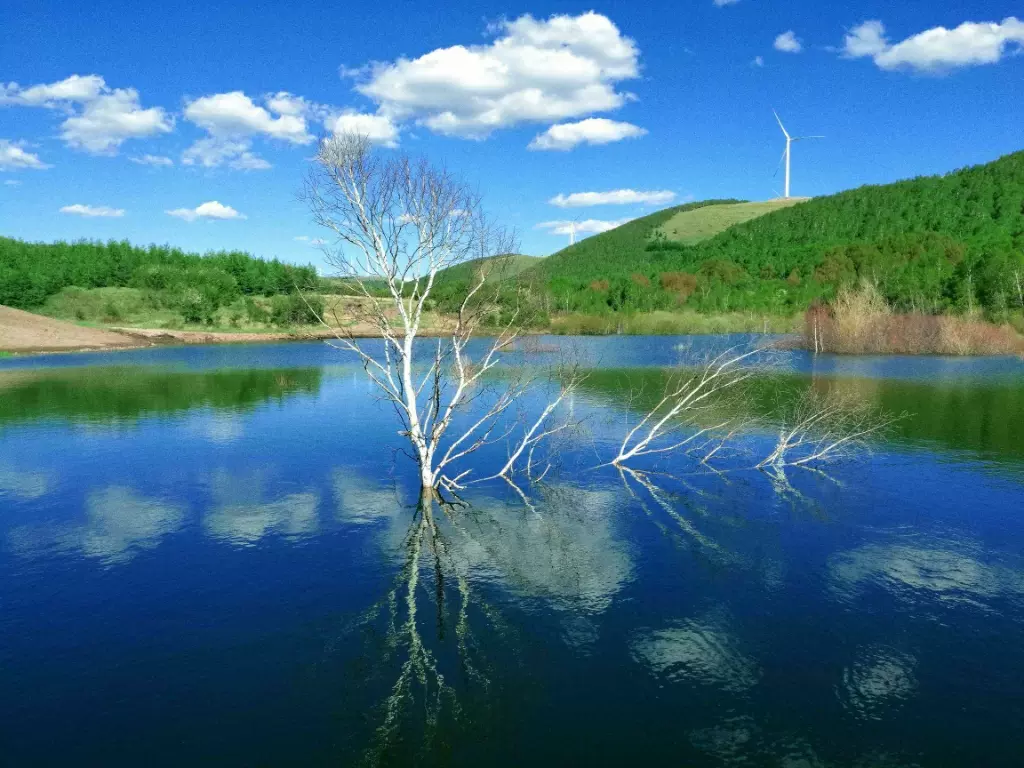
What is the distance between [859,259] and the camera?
12525 centimetres

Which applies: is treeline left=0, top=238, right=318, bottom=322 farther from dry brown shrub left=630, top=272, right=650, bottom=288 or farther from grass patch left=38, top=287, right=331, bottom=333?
dry brown shrub left=630, top=272, right=650, bottom=288

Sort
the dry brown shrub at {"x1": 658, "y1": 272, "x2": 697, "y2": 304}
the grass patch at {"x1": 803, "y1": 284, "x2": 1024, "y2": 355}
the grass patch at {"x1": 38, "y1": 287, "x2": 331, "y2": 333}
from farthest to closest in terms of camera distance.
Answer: the dry brown shrub at {"x1": 658, "y1": 272, "x2": 697, "y2": 304} → the grass patch at {"x1": 38, "y1": 287, "x2": 331, "y2": 333} → the grass patch at {"x1": 803, "y1": 284, "x2": 1024, "y2": 355}

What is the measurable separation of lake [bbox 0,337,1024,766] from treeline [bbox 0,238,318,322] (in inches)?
3331

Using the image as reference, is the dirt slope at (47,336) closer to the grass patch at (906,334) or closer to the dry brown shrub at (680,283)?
the grass patch at (906,334)

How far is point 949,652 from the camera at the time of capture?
40.7 feet

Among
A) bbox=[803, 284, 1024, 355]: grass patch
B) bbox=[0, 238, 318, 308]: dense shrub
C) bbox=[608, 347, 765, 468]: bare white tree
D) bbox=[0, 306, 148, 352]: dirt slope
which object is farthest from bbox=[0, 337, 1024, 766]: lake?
bbox=[0, 238, 318, 308]: dense shrub

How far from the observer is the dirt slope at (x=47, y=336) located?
258ft

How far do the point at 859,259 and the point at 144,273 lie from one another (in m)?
127

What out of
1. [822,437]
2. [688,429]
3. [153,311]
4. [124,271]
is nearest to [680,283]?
[153,311]

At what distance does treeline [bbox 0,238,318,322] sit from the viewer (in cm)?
11231

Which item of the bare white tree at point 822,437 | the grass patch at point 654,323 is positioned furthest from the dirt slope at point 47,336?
the bare white tree at point 822,437

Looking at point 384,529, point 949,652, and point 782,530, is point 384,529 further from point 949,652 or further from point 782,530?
point 949,652

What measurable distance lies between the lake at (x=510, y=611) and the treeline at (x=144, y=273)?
84605 millimetres

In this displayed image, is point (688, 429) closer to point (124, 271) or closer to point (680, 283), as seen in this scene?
point (680, 283)
